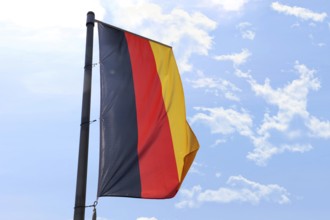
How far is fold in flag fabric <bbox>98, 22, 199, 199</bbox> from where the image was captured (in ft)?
30.9

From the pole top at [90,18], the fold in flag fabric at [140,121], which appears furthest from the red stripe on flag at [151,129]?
the pole top at [90,18]

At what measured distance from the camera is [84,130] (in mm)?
9805

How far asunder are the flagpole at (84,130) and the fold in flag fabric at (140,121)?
11.0 inches

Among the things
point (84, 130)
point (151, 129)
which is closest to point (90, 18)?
point (84, 130)

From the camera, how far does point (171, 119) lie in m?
10.4

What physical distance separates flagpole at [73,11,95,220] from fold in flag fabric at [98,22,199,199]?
0.28m

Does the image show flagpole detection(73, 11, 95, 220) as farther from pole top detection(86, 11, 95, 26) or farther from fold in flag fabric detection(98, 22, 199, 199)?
fold in flag fabric detection(98, 22, 199, 199)

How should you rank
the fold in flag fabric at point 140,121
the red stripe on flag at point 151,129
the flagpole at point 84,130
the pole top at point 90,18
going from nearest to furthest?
1. the flagpole at point 84,130
2. the fold in flag fabric at point 140,121
3. the red stripe on flag at point 151,129
4. the pole top at point 90,18

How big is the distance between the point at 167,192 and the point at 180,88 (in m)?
2.46

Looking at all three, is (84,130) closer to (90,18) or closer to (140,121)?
(140,121)

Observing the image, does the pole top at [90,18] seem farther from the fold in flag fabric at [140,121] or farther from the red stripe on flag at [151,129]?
the red stripe on flag at [151,129]

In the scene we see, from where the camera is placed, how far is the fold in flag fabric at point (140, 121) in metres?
9.41

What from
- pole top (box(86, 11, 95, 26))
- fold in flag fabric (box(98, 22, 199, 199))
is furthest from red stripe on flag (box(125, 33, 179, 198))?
pole top (box(86, 11, 95, 26))

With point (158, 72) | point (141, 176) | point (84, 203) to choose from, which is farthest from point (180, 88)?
point (84, 203)
